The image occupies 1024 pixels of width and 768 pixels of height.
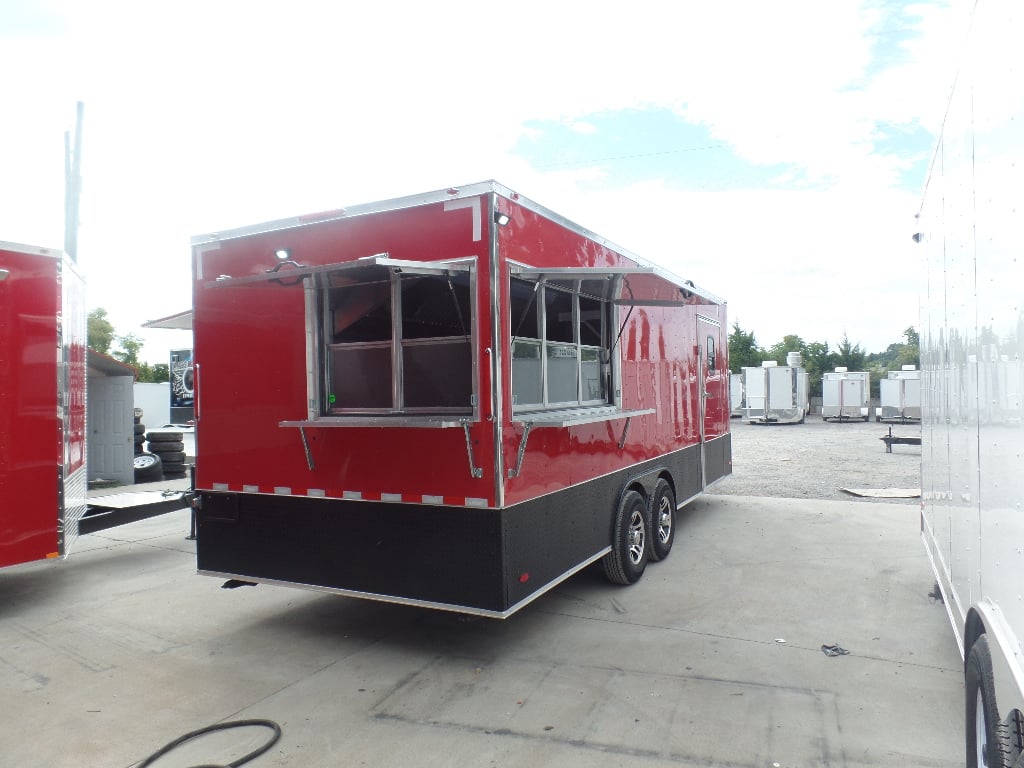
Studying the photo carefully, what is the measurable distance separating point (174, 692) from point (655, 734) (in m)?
2.77

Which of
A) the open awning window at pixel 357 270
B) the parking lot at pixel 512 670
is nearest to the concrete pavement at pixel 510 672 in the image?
the parking lot at pixel 512 670

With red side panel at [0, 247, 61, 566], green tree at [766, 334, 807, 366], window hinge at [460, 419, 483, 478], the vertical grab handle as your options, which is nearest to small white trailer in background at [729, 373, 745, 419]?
green tree at [766, 334, 807, 366]

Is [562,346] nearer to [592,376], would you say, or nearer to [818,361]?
[592,376]

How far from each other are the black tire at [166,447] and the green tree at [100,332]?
3472 cm

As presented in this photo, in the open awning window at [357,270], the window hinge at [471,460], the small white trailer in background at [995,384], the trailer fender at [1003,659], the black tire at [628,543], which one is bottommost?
the black tire at [628,543]

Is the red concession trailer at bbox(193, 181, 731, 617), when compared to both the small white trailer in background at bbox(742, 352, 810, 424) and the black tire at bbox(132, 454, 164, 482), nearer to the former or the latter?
the black tire at bbox(132, 454, 164, 482)

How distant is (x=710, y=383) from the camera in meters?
9.04

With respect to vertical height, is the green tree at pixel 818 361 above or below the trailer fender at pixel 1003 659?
above

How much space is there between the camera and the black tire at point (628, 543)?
19.1 ft

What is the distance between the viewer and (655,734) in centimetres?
353

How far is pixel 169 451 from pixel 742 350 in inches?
1628

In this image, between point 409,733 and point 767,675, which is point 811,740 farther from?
point 409,733

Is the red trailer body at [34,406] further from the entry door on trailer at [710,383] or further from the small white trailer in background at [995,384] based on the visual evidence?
the entry door on trailer at [710,383]

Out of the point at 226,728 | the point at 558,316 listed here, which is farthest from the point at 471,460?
the point at 226,728
